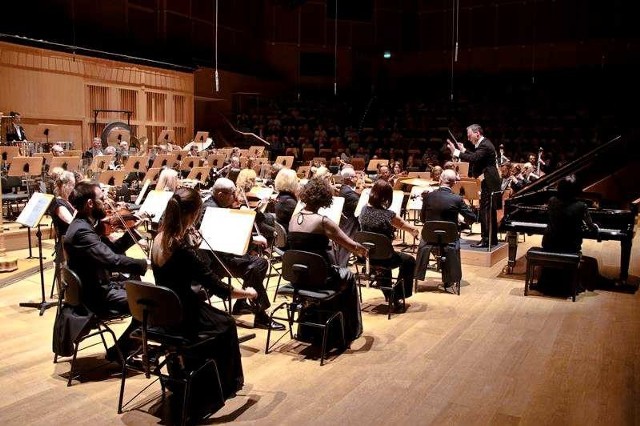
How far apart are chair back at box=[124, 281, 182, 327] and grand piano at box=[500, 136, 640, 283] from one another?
14.2 feet

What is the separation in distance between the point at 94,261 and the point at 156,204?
5.96 ft

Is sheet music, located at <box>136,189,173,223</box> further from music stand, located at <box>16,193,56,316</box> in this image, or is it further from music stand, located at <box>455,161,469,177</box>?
music stand, located at <box>455,161,469,177</box>

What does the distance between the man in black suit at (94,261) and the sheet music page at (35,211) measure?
136 cm

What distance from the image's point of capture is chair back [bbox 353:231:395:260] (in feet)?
16.6

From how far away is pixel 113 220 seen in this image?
4391 millimetres

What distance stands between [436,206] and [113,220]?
124 inches

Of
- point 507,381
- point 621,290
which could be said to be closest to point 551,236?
point 621,290

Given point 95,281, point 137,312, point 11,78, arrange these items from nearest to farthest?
point 137,312, point 95,281, point 11,78

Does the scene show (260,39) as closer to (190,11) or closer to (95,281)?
(190,11)

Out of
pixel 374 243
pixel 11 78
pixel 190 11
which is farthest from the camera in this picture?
pixel 190 11

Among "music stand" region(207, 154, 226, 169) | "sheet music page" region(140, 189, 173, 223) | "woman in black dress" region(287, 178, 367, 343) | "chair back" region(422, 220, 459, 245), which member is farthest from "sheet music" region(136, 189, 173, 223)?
"music stand" region(207, 154, 226, 169)

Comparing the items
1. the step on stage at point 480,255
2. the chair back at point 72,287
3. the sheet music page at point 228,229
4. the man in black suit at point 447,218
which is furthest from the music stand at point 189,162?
the chair back at point 72,287

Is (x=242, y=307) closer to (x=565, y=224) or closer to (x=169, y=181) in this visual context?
(x=169, y=181)

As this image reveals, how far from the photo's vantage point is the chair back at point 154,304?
2969 mm
